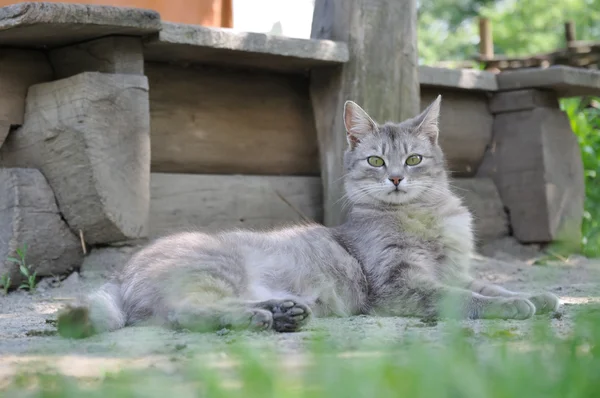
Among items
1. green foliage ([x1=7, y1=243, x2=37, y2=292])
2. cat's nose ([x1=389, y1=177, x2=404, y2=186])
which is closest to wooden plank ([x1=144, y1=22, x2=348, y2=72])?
cat's nose ([x1=389, y1=177, x2=404, y2=186])

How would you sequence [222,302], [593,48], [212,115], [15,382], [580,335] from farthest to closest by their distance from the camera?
[593,48], [212,115], [222,302], [580,335], [15,382]

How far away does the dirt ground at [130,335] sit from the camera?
8.06ft

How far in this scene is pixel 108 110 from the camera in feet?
14.6

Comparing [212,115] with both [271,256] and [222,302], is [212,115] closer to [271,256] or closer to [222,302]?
[271,256]

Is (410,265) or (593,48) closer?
(410,265)

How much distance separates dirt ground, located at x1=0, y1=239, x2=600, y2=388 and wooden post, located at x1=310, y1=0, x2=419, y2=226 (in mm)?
Result: 1342

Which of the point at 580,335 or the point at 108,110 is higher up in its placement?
the point at 108,110

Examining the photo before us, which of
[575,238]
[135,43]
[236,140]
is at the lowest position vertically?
[575,238]

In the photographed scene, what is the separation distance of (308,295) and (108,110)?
1.57 m

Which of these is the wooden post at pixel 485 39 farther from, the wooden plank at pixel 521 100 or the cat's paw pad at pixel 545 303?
the cat's paw pad at pixel 545 303

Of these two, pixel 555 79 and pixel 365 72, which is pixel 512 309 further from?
pixel 555 79

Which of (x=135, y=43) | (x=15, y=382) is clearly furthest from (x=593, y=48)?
(x=15, y=382)

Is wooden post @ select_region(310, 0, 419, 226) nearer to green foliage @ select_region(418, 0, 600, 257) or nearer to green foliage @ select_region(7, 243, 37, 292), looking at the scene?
green foliage @ select_region(7, 243, 37, 292)

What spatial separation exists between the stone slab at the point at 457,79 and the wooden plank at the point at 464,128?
6.6 inches
